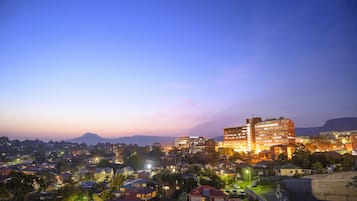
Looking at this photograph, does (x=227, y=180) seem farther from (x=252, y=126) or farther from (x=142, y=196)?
(x=252, y=126)

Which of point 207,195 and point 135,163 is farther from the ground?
point 207,195

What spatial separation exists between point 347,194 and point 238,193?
19.1ft

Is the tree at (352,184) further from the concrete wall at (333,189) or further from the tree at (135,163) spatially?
the tree at (135,163)

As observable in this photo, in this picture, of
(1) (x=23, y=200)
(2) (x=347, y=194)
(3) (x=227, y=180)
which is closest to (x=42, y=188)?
(1) (x=23, y=200)

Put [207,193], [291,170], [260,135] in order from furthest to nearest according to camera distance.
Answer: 1. [260,135]
2. [291,170]
3. [207,193]

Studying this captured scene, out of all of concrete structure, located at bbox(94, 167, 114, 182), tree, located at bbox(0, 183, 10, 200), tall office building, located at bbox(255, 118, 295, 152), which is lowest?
concrete structure, located at bbox(94, 167, 114, 182)

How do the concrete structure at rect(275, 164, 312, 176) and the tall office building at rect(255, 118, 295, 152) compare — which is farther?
the tall office building at rect(255, 118, 295, 152)

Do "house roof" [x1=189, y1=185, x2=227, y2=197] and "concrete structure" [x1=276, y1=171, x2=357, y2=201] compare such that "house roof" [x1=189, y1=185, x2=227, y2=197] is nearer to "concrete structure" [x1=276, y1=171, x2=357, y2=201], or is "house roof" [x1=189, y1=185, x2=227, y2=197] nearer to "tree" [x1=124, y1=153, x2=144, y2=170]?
"concrete structure" [x1=276, y1=171, x2=357, y2=201]

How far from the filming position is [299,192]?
13516 millimetres

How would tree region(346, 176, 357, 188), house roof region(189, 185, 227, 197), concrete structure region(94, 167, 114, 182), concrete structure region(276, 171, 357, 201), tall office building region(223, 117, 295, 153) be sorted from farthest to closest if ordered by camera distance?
tall office building region(223, 117, 295, 153) → concrete structure region(94, 167, 114, 182) → house roof region(189, 185, 227, 197) → concrete structure region(276, 171, 357, 201) → tree region(346, 176, 357, 188)

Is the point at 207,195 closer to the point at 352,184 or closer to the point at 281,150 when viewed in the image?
the point at 352,184

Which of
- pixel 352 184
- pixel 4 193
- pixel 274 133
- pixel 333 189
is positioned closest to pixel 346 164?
pixel 333 189

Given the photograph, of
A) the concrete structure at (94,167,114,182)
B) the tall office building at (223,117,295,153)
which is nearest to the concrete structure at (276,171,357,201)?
the concrete structure at (94,167,114,182)

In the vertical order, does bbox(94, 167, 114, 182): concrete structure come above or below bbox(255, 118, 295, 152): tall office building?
below
